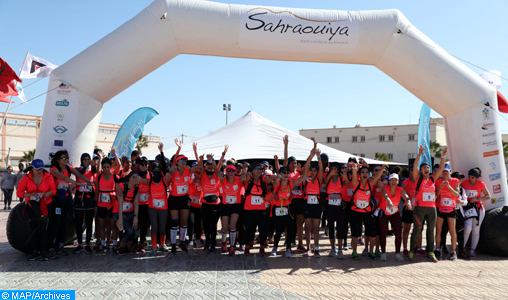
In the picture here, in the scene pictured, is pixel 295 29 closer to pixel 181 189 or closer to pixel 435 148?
pixel 181 189

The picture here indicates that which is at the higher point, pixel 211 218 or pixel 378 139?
pixel 378 139

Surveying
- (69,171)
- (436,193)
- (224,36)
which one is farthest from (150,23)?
(436,193)

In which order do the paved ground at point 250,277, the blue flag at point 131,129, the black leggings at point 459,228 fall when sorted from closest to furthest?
1. the paved ground at point 250,277
2. the black leggings at point 459,228
3. the blue flag at point 131,129

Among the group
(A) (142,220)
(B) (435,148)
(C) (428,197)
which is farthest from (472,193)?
→ (B) (435,148)

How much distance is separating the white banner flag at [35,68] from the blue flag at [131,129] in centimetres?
339

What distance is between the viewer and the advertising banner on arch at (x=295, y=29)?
22.9ft

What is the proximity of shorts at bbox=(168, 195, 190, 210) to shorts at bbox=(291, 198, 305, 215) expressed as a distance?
2.02 meters

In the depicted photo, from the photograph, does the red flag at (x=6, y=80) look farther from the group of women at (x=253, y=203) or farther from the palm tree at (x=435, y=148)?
the palm tree at (x=435, y=148)

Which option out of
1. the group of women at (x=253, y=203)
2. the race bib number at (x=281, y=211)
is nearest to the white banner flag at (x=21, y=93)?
the group of women at (x=253, y=203)

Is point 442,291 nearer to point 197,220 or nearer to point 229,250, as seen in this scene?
point 229,250

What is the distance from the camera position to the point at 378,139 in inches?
1725

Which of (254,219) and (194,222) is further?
(194,222)

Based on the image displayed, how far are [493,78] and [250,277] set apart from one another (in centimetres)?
736

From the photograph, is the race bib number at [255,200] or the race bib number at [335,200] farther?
the race bib number at [255,200]
